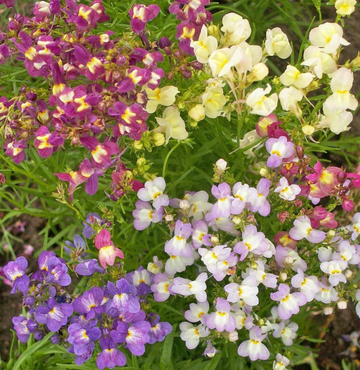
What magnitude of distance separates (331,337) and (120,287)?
1464 millimetres

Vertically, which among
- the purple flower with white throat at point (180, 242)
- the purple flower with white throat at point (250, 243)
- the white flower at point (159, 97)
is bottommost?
the purple flower with white throat at point (180, 242)

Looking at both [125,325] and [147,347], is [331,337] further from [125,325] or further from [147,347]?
[125,325]

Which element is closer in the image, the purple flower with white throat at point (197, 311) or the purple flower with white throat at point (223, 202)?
the purple flower with white throat at point (223, 202)

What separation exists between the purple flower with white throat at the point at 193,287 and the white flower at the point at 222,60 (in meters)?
0.66

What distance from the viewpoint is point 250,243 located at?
152cm

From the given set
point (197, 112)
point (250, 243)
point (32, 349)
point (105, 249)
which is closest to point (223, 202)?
point (250, 243)

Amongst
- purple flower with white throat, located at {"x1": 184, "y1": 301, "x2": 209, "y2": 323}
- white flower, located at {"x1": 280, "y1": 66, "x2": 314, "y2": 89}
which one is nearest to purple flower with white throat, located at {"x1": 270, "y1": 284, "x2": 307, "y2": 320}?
purple flower with white throat, located at {"x1": 184, "y1": 301, "x2": 209, "y2": 323}

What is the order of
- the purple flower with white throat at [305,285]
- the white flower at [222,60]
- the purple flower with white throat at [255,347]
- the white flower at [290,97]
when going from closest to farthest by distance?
the white flower at [222,60]
the white flower at [290,97]
the purple flower with white throat at [305,285]
the purple flower with white throat at [255,347]

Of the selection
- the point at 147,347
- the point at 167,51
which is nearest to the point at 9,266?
the point at 147,347

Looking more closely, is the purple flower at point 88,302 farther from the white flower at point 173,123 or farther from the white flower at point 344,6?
the white flower at point 344,6

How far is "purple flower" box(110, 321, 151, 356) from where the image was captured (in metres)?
1.56

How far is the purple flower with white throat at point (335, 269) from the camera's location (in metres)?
1.61

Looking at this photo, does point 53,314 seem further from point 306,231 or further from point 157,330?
point 306,231

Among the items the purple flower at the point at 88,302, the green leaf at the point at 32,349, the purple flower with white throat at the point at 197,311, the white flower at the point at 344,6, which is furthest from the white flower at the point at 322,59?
the green leaf at the point at 32,349
